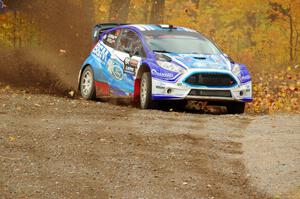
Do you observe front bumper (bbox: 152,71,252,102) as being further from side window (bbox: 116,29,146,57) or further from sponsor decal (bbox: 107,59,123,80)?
sponsor decal (bbox: 107,59,123,80)

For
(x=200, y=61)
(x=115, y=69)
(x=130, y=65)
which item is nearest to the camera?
(x=200, y=61)

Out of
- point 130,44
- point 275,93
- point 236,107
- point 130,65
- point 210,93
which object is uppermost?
point 130,44

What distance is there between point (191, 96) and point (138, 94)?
122 centimetres

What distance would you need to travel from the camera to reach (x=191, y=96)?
51.8 feet

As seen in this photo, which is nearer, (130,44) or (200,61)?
(200,61)

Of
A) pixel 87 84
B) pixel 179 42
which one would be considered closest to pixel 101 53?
pixel 87 84

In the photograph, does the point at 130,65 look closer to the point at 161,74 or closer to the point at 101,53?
the point at 161,74

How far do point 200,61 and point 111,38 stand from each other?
268 centimetres

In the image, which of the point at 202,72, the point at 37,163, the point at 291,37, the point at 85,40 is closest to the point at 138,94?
the point at 202,72

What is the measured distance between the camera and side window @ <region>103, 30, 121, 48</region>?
17.9 meters

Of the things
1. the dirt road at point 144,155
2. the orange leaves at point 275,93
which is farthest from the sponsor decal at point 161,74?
the orange leaves at point 275,93

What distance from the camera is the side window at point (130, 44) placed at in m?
16.9

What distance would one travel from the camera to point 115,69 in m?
17.3

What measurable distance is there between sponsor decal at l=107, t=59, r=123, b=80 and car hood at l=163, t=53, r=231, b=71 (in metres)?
1.24
